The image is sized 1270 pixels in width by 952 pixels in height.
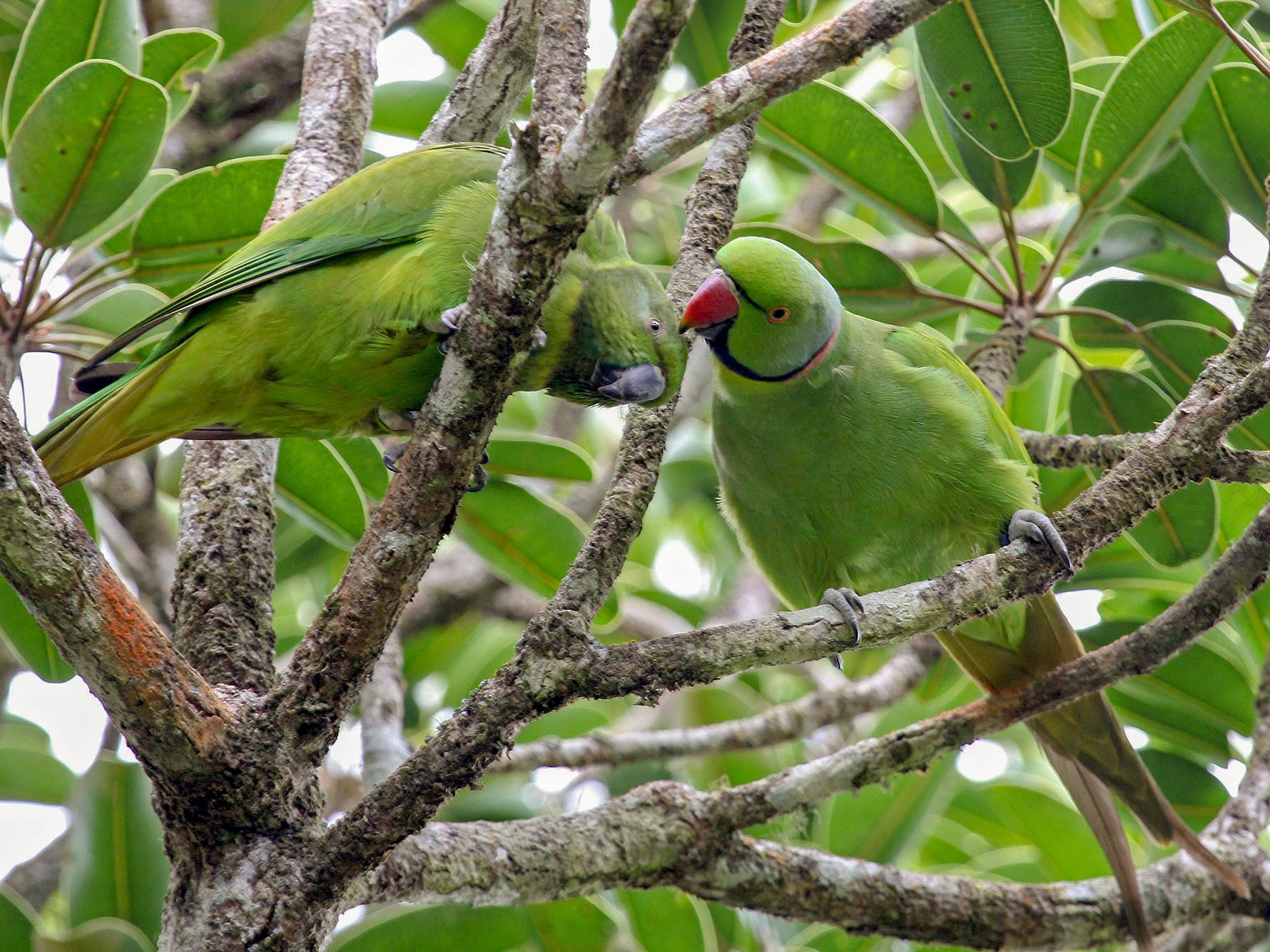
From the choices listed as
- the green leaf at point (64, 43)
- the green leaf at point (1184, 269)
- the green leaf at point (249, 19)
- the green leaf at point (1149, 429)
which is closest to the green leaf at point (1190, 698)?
the green leaf at point (1149, 429)

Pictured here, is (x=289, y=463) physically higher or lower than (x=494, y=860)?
higher

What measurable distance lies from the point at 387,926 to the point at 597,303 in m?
1.61

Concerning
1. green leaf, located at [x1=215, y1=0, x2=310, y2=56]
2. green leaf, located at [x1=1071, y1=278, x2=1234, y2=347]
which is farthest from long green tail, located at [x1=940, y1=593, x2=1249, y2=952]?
green leaf, located at [x1=215, y1=0, x2=310, y2=56]

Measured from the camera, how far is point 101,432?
248 centimetres

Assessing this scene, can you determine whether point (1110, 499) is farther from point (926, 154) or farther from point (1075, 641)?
point (926, 154)

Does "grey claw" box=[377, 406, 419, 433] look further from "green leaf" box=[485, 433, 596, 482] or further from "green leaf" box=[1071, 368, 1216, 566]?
"green leaf" box=[1071, 368, 1216, 566]

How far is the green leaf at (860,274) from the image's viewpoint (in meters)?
3.44

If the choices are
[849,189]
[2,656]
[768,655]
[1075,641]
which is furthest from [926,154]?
[2,656]

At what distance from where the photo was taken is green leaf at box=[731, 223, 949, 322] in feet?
11.3

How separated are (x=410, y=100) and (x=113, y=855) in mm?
2741

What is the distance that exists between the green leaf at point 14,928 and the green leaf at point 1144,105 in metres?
3.33

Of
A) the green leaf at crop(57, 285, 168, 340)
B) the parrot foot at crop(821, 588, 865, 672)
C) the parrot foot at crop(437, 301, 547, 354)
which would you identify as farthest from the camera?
the green leaf at crop(57, 285, 168, 340)

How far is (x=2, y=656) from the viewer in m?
3.60

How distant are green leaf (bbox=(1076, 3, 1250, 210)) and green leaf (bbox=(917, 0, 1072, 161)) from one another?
0.68ft
